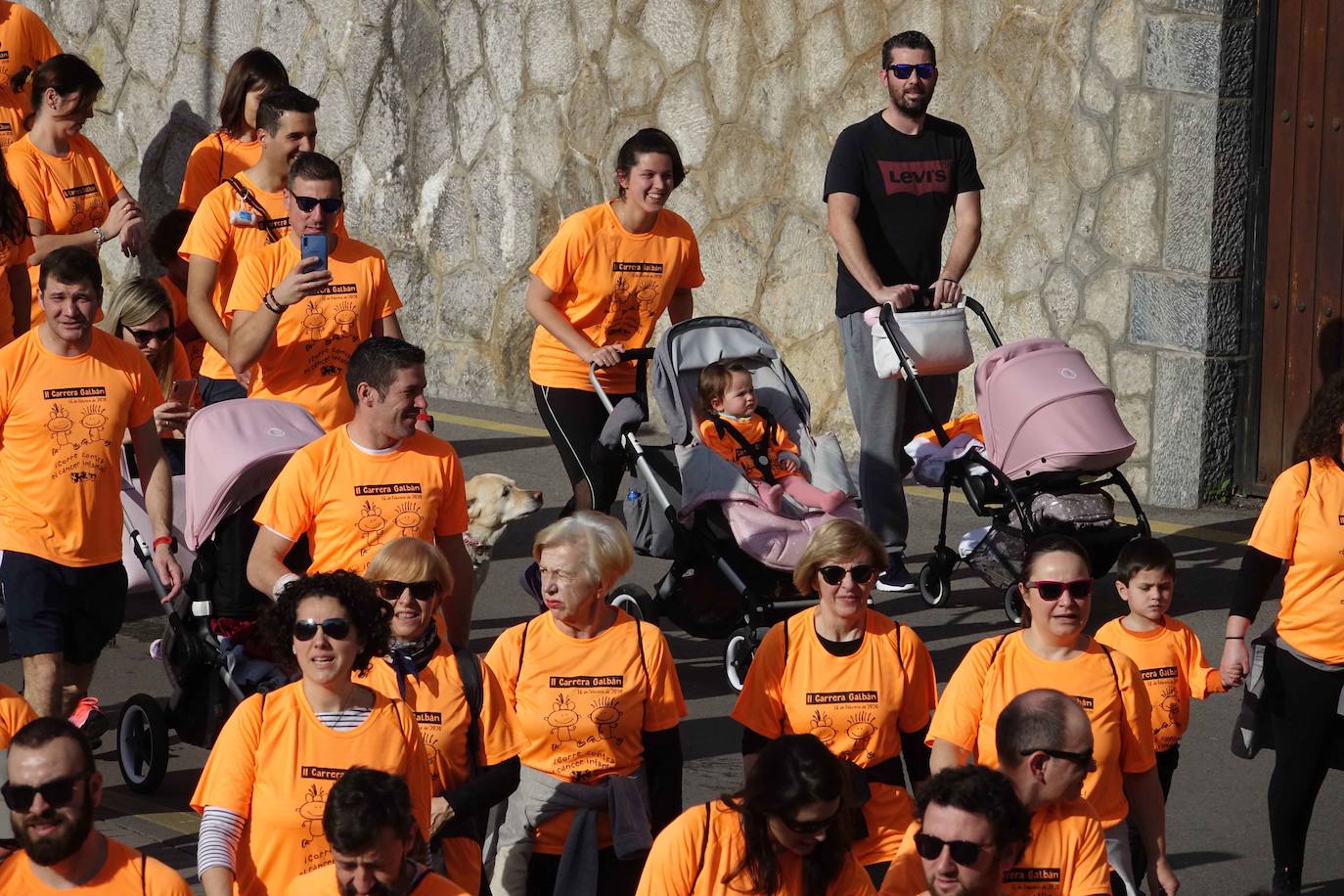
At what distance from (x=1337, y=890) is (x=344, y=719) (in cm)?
320

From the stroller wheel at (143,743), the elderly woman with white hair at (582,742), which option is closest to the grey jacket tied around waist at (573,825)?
the elderly woman with white hair at (582,742)

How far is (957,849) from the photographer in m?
4.11

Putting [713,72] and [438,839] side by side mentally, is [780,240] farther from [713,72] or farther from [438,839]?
[438,839]

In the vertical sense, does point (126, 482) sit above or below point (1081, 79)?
below

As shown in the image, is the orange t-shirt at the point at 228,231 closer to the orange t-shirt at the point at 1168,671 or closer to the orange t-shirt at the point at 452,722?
the orange t-shirt at the point at 452,722

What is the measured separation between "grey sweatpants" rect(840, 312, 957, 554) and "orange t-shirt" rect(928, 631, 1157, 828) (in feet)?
13.1

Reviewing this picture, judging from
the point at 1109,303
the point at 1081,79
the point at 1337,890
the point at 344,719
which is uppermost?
the point at 1081,79

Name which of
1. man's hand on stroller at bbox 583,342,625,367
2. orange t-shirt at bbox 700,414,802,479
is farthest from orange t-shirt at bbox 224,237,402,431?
orange t-shirt at bbox 700,414,802,479

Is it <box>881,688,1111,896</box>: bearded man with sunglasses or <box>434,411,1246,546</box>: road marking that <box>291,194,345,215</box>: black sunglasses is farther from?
<box>434,411,1246,546</box>: road marking

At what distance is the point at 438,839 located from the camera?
16.2 feet

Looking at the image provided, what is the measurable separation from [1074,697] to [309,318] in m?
3.57

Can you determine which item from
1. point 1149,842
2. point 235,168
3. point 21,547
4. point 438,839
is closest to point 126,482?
point 21,547

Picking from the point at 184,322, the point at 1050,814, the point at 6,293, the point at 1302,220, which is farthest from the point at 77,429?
the point at 1302,220

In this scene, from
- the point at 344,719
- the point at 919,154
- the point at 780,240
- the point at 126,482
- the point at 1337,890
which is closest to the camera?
the point at 344,719
